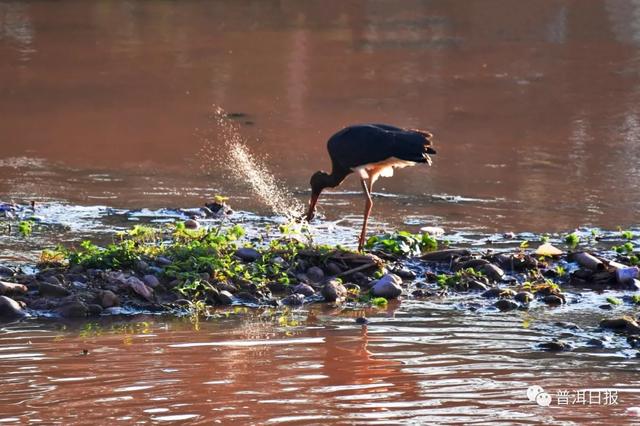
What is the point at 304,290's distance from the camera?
7.22 meters

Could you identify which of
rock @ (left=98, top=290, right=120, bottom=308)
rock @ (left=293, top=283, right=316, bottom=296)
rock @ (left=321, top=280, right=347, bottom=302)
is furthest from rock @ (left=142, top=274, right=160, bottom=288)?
rock @ (left=321, top=280, right=347, bottom=302)

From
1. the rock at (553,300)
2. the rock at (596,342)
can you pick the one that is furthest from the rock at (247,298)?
the rock at (596,342)

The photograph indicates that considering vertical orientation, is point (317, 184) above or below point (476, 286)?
above

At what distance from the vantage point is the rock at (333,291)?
7.11 meters

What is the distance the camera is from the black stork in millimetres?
8164

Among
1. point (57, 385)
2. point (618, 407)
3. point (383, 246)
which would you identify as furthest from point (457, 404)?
point (383, 246)

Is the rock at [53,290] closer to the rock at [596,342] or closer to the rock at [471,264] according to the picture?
the rock at [471,264]

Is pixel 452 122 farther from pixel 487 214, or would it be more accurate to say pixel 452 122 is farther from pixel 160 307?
pixel 160 307

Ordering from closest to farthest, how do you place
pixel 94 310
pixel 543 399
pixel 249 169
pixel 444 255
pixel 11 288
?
1. pixel 543 399
2. pixel 94 310
3. pixel 11 288
4. pixel 444 255
5. pixel 249 169

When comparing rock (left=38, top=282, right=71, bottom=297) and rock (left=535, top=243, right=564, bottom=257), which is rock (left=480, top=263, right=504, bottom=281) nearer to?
rock (left=535, top=243, right=564, bottom=257)

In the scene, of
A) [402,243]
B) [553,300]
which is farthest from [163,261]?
[553,300]

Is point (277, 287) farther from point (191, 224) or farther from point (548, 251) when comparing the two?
point (548, 251)

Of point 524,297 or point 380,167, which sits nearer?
point 524,297

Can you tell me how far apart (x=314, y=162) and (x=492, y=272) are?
11.7 ft
